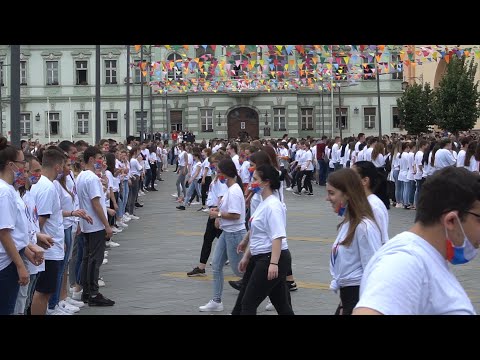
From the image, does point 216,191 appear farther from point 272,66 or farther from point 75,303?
point 272,66

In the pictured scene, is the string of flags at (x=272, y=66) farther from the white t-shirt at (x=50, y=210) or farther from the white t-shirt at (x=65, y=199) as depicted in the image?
the white t-shirt at (x=50, y=210)

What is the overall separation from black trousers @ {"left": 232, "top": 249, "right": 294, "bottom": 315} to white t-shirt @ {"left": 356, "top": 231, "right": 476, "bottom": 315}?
433 centimetres

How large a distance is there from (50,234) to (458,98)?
3249 cm

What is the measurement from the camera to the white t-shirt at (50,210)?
28.5 ft

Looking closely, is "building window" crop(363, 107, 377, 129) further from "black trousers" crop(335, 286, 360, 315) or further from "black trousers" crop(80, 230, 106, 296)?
"black trousers" crop(335, 286, 360, 315)

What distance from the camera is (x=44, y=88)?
2566 inches

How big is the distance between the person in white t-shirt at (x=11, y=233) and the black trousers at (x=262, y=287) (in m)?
1.93

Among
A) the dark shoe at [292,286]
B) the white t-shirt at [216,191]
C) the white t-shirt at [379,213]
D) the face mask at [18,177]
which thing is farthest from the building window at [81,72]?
the white t-shirt at [379,213]

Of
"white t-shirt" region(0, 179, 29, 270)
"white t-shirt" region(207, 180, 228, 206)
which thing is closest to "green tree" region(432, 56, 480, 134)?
"white t-shirt" region(207, 180, 228, 206)
